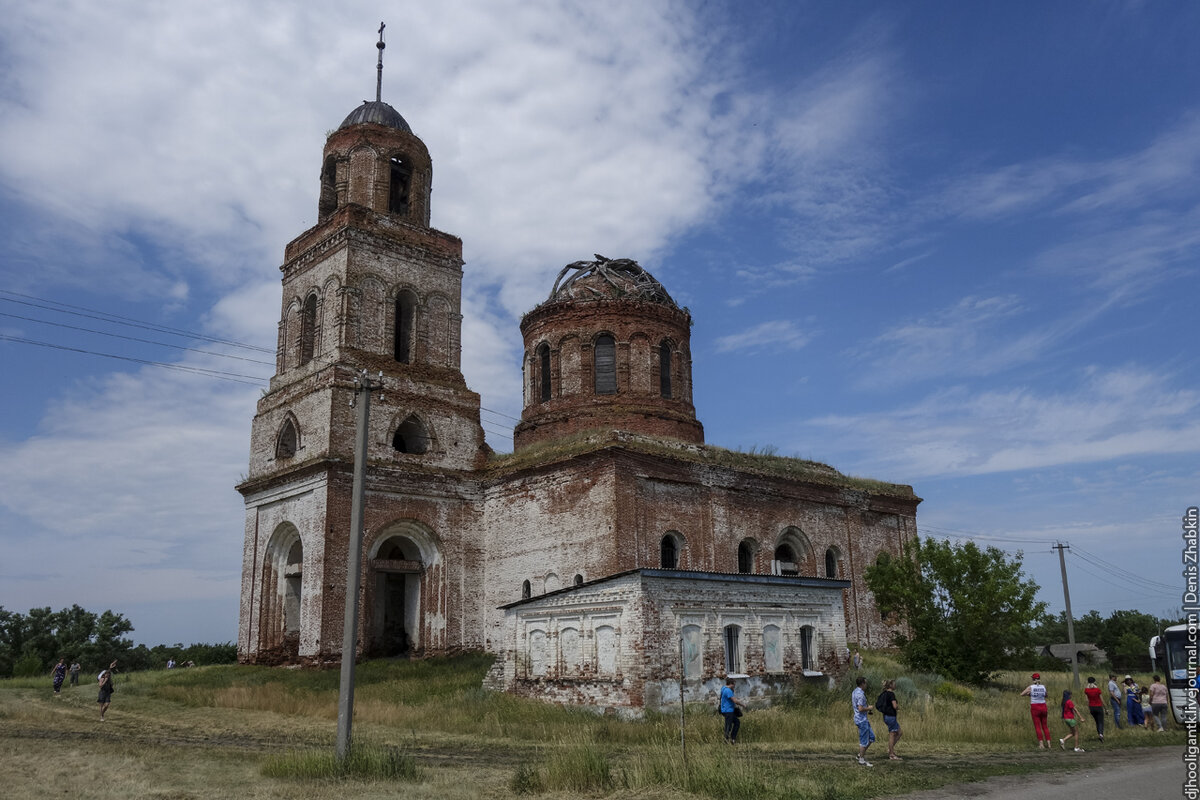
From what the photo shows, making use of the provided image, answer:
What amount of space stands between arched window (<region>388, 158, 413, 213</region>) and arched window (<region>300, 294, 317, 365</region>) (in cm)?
398

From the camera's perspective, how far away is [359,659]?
24422 mm

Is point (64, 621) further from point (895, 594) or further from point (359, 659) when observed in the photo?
point (895, 594)

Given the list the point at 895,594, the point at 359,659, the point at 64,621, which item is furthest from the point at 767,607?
the point at 64,621

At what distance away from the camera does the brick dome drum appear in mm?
28938

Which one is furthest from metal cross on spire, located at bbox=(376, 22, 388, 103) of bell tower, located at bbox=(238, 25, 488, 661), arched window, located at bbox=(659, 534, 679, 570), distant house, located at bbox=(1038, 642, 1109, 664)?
distant house, located at bbox=(1038, 642, 1109, 664)

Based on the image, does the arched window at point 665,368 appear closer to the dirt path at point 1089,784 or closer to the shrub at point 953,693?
the shrub at point 953,693

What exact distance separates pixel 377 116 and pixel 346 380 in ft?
30.2

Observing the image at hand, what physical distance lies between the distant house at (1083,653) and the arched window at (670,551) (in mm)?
32154

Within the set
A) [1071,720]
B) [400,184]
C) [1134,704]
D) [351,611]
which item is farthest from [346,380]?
[1134,704]

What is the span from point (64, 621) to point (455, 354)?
89.6 ft

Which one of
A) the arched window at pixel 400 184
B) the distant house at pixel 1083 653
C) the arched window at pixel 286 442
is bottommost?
the distant house at pixel 1083 653

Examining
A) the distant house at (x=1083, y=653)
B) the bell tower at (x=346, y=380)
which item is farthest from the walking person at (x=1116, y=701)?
the distant house at (x=1083, y=653)

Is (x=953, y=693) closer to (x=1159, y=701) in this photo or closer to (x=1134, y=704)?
(x=1134, y=704)

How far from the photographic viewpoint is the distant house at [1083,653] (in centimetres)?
4944
